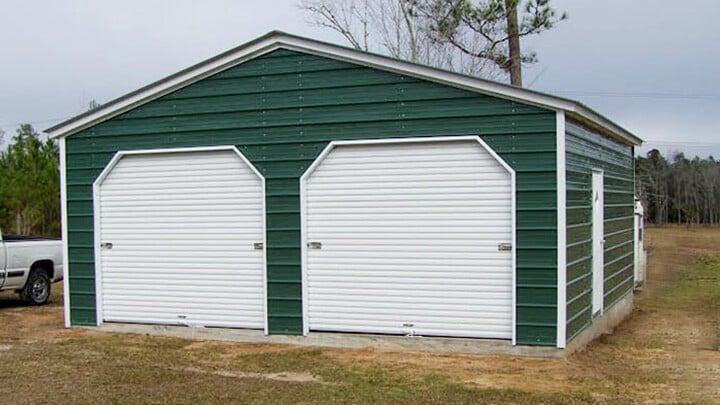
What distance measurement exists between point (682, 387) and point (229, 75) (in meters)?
6.35

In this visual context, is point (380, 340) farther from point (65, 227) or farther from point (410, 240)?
point (65, 227)

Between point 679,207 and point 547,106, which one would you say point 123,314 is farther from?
point 679,207

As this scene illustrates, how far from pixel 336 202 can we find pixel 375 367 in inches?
86.7

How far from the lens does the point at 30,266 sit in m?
14.3

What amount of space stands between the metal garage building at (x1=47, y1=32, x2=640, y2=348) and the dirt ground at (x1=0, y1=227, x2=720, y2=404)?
0.48 m

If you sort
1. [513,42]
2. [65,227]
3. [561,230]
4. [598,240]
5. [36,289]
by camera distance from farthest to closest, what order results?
[513,42] → [36,289] → [65,227] → [598,240] → [561,230]

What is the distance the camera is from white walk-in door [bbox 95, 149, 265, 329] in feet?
32.7

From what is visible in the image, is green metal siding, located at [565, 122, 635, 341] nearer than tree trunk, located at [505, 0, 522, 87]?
Yes

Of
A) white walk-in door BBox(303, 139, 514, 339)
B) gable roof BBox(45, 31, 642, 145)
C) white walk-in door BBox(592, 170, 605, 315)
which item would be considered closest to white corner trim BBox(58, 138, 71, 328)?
gable roof BBox(45, 31, 642, 145)

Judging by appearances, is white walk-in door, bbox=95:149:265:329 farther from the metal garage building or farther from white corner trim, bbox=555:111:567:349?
white corner trim, bbox=555:111:567:349

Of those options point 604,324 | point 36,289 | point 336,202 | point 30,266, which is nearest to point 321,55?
point 336,202

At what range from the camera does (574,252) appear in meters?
8.98

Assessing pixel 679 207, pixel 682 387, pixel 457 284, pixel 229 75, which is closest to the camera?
pixel 682 387

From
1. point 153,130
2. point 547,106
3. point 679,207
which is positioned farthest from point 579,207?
point 679,207
